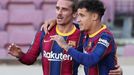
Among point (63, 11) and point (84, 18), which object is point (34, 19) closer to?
point (63, 11)

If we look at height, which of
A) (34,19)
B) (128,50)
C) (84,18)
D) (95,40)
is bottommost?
(128,50)

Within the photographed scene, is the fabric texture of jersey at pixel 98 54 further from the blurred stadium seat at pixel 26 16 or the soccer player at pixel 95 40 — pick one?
the blurred stadium seat at pixel 26 16

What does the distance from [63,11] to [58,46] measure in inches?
8.5

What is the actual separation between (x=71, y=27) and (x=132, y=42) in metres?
3.27

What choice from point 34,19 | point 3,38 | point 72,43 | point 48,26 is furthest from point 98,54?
point 34,19

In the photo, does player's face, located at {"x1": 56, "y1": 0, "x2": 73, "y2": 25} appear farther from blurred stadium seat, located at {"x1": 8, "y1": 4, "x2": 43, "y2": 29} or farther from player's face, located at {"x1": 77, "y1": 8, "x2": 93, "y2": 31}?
blurred stadium seat, located at {"x1": 8, "y1": 4, "x2": 43, "y2": 29}

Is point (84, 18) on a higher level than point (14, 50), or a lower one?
higher

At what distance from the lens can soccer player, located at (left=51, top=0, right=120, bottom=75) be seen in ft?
8.66

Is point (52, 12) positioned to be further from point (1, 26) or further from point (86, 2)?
point (86, 2)

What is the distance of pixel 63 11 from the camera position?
2.92m

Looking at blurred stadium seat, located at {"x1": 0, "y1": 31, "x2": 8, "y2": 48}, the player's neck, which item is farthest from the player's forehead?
blurred stadium seat, located at {"x1": 0, "y1": 31, "x2": 8, "y2": 48}

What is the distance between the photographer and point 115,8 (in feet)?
21.7

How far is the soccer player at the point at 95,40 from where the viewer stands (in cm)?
264

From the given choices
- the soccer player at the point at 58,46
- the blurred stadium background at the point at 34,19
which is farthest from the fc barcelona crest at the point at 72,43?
the blurred stadium background at the point at 34,19
